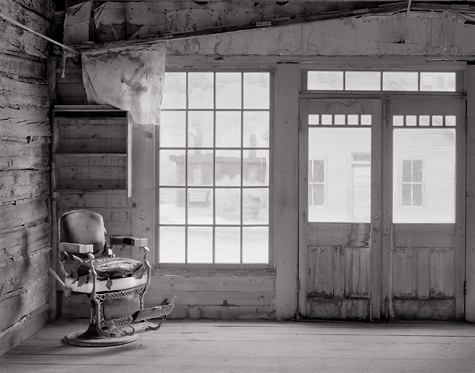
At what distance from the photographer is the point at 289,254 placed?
630cm

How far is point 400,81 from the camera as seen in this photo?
6.30 meters

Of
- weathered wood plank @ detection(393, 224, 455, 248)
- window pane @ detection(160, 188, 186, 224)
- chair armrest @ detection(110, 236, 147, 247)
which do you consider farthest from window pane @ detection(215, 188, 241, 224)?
weathered wood plank @ detection(393, 224, 455, 248)

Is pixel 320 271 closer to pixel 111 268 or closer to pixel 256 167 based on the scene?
pixel 256 167

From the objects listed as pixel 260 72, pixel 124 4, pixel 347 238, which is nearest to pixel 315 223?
pixel 347 238

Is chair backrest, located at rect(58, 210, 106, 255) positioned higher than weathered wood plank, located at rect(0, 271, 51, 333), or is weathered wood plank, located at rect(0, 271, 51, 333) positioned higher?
chair backrest, located at rect(58, 210, 106, 255)

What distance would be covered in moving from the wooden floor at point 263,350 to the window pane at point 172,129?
163 centimetres

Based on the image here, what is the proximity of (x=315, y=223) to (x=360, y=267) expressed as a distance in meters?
0.57

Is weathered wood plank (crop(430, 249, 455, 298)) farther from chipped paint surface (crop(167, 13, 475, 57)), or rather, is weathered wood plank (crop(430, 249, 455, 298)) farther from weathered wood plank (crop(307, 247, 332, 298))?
chipped paint surface (crop(167, 13, 475, 57))

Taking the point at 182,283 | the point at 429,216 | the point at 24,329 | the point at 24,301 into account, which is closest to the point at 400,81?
the point at 429,216

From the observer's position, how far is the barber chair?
5281 millimetres

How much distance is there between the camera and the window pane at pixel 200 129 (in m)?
6.35

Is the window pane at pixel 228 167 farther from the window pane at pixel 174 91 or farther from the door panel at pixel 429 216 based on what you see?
the door panel at pixel 429 216

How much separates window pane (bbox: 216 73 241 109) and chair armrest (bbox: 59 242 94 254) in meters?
1.82

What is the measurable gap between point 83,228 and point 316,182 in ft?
6.91
